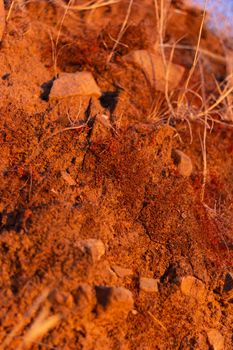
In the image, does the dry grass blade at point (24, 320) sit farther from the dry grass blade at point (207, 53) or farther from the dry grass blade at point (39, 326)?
the dry grass blade at point (207, 53)

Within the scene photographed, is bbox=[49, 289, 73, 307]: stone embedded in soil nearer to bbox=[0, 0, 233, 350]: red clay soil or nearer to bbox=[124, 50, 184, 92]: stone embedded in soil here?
bbox=[0, 0, 233, 350]: red clay soil

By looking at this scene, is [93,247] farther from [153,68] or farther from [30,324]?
[153,68]

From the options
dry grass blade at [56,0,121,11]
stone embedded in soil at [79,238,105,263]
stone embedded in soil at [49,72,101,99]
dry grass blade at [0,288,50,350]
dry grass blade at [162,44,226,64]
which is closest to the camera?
dry grass blade at [0,288,50,350]

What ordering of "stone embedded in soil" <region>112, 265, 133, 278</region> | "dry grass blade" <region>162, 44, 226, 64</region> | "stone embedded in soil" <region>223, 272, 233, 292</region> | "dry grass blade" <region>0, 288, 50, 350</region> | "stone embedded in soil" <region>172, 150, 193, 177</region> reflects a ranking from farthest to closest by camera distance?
1. "dry grass blade" <region>162, 44, 226, 64</region>
2. "stone embedded in soil" <region>172, 150, 193, 177</region>
3. "stone embedded in soil" <region>223, 272, 233, 292</region>
4. "stone embedded in soil" <region>112, 265, 133, 278</region>
5. "dry grass blade" <region>0, 288, 50, 350</region>

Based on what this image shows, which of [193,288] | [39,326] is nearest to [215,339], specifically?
[193,288]

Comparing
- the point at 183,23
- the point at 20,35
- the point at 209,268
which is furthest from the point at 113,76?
the point at 209,268

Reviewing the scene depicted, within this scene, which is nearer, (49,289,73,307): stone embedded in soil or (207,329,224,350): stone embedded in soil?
(49,289,73,307): stone embedded in soil

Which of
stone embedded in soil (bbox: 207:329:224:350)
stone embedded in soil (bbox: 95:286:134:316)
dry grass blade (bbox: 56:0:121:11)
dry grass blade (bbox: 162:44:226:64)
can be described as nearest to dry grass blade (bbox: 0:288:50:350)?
stone embedded in soil (bbox: 95:286:134:316)
